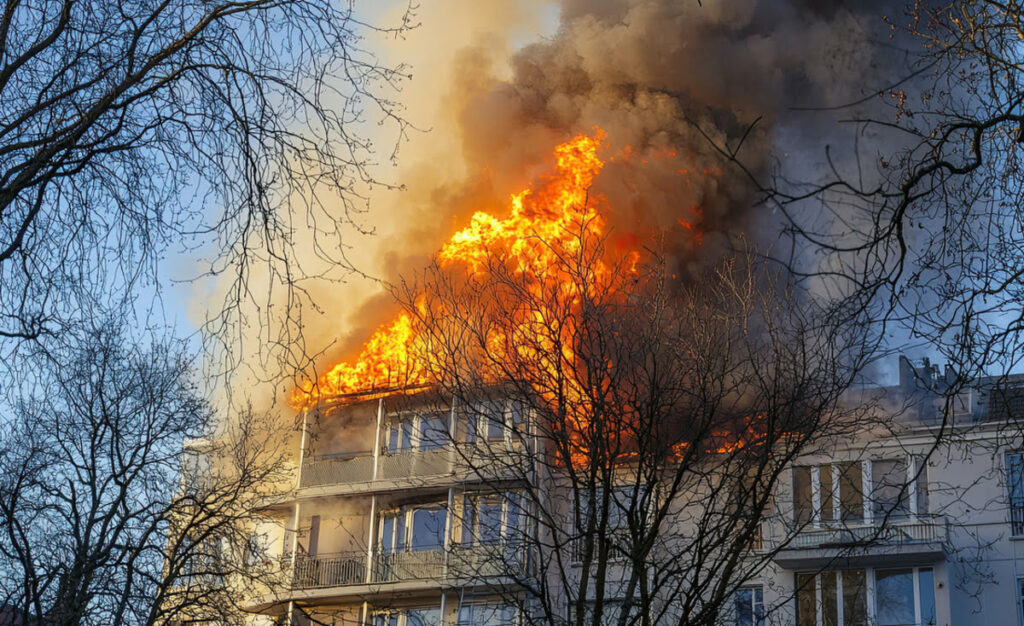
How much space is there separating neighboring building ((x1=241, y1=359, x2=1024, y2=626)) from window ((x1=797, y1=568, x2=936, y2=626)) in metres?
0.03

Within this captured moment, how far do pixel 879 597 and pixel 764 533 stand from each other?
3.58 meters

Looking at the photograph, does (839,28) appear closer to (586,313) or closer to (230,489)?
(230,489)

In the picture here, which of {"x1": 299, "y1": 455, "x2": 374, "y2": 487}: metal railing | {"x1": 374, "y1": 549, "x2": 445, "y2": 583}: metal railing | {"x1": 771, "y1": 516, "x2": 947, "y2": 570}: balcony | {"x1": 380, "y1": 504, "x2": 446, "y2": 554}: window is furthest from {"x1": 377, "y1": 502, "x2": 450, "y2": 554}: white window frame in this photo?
{"x1": 771, "y1": 516, "x2": 947, "y2": 570}: balcony

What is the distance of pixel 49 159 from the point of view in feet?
25.8

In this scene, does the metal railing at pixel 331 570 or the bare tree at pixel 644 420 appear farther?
the metal railing at pixel 331 570

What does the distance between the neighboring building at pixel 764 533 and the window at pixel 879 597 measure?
31mm

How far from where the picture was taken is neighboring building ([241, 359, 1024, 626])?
28.0 metres

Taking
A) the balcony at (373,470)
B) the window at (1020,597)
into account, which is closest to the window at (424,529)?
the balcony at (373,470)

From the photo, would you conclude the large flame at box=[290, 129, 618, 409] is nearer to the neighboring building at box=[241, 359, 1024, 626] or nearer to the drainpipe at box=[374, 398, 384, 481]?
the drainpipe at box=[374, 398, 384, 481]

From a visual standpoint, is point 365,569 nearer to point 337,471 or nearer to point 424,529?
point 424,529

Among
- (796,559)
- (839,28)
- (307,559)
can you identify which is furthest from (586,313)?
(839,28)

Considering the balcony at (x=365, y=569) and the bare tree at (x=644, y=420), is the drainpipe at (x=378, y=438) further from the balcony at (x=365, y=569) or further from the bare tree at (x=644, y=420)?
the bare tree at (x=644, y=420)

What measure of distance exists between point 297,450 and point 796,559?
16126mm

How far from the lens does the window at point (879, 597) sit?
2861 centimetres
